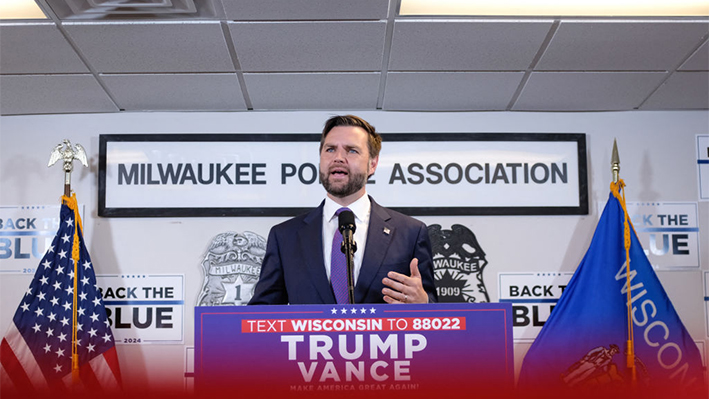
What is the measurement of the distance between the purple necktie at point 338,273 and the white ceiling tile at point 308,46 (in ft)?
3.97

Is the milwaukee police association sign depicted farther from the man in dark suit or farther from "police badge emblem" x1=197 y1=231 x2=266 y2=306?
the man in dark suit

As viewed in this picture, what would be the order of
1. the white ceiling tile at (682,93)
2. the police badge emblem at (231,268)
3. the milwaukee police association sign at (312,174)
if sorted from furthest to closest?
the milwaukee police association sign at (312,174)
the police badge emblem at (231,268)
the white ceiling tile at (682,93)

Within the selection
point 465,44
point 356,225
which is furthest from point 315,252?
point 465,44

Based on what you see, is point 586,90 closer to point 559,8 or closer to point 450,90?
point 450,90

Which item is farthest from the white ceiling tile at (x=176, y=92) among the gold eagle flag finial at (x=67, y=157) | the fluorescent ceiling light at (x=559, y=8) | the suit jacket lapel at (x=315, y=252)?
the suit jacket lapel at (x=315, y=252)

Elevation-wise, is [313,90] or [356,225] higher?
[313,90]

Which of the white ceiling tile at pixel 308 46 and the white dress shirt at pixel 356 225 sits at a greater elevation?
the white ceiling tile at pixel 308 46

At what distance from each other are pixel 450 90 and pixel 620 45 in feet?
3.01

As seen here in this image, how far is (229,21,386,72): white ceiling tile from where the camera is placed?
2.66m

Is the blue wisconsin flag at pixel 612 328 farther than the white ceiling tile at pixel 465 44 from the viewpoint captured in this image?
Yes

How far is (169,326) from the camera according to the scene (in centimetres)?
355

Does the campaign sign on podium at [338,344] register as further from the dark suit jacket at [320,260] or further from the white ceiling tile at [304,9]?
the white ceiling tile at [304,9]

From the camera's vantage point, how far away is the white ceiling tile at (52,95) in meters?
3.19

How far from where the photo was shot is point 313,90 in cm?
340
